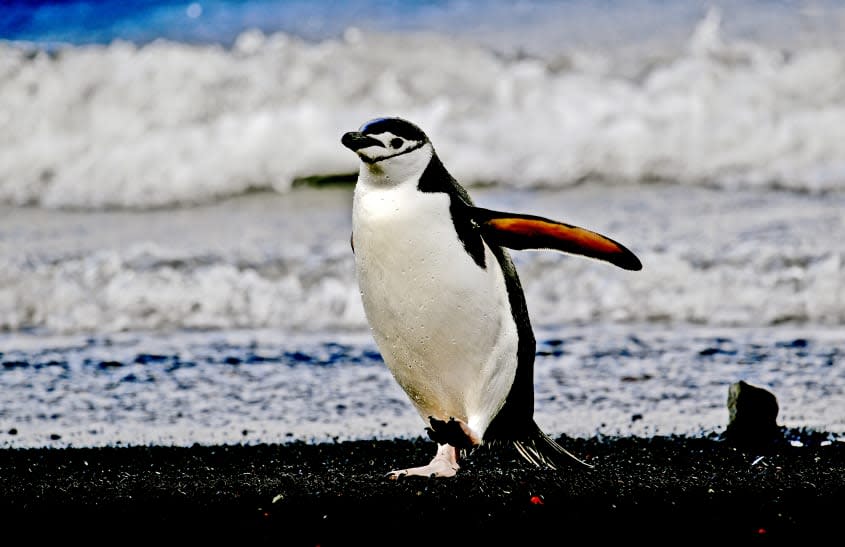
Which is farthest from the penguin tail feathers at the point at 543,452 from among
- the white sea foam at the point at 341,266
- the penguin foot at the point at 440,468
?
the white sea foam at the point at 341,266

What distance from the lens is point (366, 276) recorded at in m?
2.69

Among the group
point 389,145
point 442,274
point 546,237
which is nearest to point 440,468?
point 442,274

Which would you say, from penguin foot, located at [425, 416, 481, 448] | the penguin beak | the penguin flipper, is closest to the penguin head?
the penguin beak

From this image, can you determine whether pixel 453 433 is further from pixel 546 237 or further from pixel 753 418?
pixel 753 418

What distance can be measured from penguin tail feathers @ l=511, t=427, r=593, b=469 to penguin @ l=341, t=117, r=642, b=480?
151 mm

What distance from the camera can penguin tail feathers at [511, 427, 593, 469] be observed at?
2.88 m

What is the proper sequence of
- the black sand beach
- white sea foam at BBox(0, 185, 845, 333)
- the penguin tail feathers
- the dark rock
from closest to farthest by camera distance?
the black sand beach
the penguin tail feathers
the dark rock
white sea foam at BBox(0, 185, 845, 333)

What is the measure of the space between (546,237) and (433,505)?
69 cm

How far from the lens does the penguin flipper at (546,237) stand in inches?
101

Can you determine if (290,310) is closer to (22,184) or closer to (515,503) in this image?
(515,503)

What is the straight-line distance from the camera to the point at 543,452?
2.91 m

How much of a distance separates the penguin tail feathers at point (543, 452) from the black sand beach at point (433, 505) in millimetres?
93

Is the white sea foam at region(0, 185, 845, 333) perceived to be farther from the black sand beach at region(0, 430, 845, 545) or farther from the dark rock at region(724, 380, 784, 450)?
the black sand beach at region(0, 430, 845, 545)

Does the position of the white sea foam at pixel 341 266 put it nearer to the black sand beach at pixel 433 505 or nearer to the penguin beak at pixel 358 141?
the black sand beach at pixel 433 505
